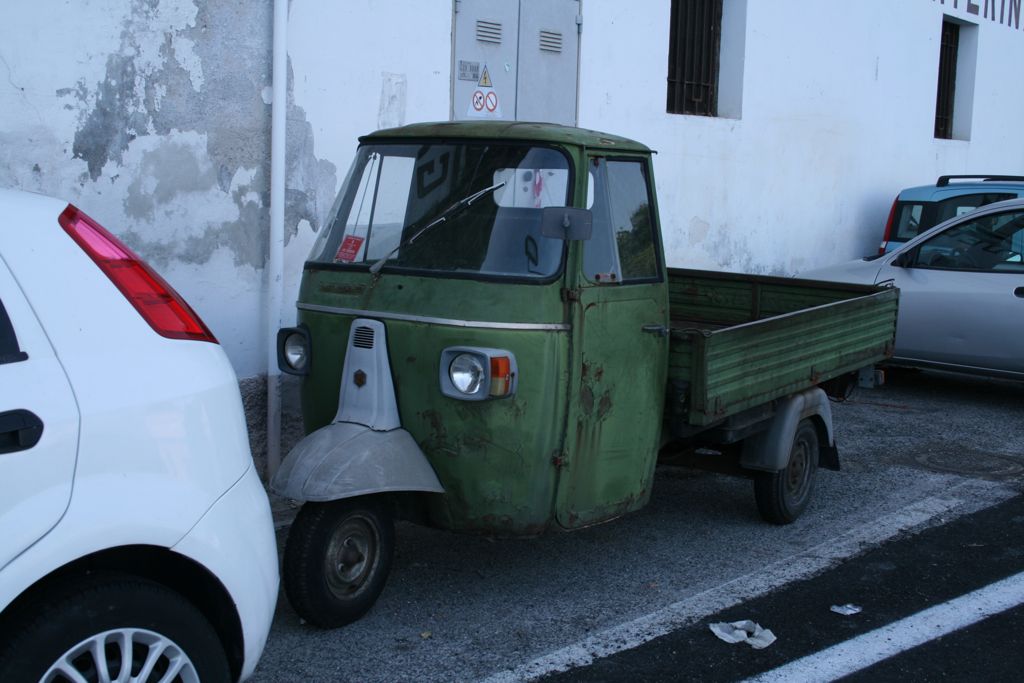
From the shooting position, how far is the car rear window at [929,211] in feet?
37.5

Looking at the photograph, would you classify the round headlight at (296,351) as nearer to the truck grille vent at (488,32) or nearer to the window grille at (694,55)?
the truck grille vent at (488,32)

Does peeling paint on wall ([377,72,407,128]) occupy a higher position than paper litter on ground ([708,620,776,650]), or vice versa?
peeling paint on wall ([377,72,407,128])

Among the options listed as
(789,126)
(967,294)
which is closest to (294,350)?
(967,294)

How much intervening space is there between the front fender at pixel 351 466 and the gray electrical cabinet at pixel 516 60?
418 centimetres

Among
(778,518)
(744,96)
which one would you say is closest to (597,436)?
(778,518)

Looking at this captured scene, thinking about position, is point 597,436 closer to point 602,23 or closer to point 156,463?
point 156,463

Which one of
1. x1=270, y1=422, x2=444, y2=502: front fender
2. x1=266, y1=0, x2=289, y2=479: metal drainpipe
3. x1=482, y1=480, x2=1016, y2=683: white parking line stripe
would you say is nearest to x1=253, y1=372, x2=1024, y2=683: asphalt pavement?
x1=482, y1=480, x2=1016, y2=683: white parking line stripe

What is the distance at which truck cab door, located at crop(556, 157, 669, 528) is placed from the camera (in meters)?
4.84

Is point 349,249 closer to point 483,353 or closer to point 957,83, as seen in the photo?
point 483,353

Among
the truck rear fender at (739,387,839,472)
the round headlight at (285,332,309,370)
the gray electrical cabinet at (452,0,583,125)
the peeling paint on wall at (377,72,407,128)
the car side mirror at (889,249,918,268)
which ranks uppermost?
the gray electrical cabinet at (452,0,583,125)

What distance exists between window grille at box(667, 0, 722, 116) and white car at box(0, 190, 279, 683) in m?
8.40

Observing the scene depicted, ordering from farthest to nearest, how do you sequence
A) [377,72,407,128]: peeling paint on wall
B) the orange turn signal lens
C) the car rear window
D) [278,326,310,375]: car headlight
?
1. the car rear window
2. [377,72,407,128]: peeling paint on wall
3. [278,326,310,375]: car headlight
4. the orange turn signal lens

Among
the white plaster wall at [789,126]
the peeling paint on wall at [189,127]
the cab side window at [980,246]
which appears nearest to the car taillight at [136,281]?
the peeling paint on wall at [189,127]

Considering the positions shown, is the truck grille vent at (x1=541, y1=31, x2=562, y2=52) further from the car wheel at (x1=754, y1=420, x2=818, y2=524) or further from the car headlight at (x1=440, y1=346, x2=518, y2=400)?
the car headlight at (x1=440, y1=346, x2=518, y2=400)
